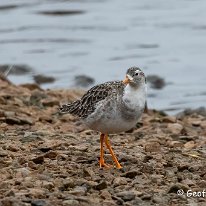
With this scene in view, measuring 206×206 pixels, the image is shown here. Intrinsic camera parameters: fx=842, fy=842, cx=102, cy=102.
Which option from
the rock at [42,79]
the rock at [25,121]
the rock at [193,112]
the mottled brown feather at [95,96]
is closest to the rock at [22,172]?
A: the mottled brown feather at [95,96]

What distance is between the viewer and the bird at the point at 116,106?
8.63m

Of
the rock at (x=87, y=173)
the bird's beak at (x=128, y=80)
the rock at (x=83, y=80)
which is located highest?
the rock at (x=83, y=80)

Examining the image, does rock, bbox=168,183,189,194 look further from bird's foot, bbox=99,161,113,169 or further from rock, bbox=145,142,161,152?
rock, bbox=145,142,161,152

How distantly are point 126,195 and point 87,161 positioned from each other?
1488mm

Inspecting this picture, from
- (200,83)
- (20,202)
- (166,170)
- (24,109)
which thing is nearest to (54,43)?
(200,83)

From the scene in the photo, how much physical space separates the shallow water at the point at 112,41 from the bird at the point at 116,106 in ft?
21.4

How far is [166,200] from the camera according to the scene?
7.78 meters

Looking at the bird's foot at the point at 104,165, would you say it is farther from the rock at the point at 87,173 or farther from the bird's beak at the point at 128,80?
the bird's beak at the point at 128,80

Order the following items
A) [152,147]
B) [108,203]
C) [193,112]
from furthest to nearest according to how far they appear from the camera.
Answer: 1. [193,112]
2. [152,147]
3. [108,203]

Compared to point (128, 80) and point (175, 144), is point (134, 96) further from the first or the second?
point (175, 144)

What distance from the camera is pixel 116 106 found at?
8.66 m

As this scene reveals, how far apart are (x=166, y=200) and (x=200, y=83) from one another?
958 centimetres

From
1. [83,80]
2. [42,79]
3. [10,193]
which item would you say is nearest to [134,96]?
[10,193]

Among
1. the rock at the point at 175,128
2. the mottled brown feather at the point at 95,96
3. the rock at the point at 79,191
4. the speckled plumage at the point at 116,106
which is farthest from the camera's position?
the rock at the point at 175,128
